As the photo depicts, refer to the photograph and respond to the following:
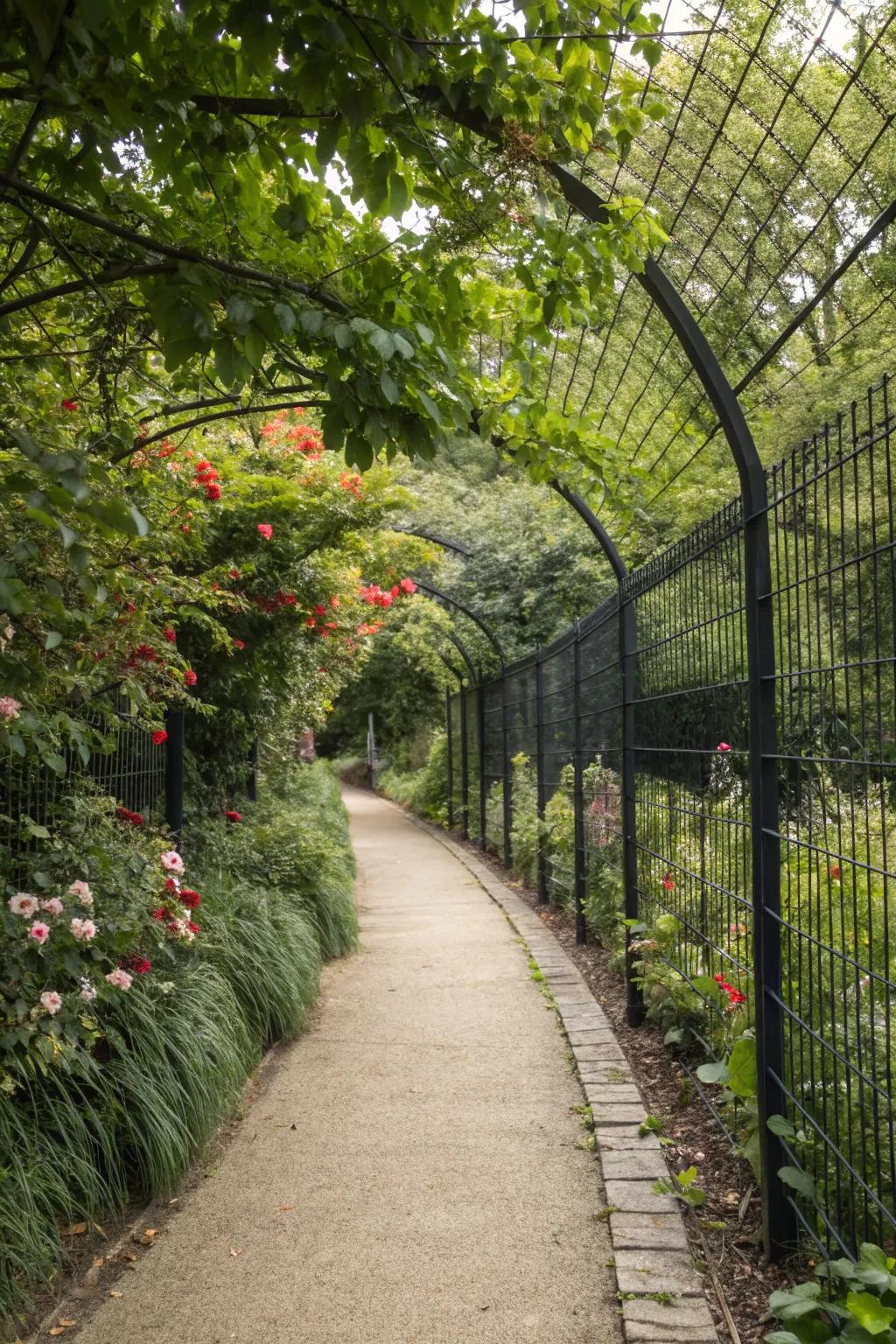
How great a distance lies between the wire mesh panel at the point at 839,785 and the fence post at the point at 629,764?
2.21 m

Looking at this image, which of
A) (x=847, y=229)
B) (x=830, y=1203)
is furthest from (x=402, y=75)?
(x=830, y=1203)

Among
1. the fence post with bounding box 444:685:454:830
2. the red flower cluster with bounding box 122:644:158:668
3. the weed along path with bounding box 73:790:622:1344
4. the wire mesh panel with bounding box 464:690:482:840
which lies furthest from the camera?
the fence post with bounding box 444:685:454:830

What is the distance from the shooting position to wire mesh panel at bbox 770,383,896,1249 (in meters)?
2.20

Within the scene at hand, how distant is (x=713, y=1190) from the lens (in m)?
3.45

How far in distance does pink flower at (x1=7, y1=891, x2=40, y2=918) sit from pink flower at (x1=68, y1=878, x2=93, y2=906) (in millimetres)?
195

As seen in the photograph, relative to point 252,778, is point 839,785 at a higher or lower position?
higher

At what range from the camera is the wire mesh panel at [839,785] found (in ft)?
7.23

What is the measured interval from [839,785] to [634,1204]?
5.74 ft

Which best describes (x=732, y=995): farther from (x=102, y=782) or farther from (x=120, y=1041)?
(x=102, y=782)

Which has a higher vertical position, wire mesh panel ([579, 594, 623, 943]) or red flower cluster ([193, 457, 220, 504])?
red flower cluster ([193, 457, 220, 504])

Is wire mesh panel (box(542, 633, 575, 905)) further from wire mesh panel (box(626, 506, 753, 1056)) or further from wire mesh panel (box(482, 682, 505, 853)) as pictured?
wire mesh panel (box(482, 682, 505, 853))

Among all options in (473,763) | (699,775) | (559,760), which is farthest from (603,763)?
(473,763)

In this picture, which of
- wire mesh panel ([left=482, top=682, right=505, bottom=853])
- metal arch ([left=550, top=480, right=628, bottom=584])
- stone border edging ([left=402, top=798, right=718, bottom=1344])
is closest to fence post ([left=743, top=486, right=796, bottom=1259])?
stone border edging ([left=402, top=798, right=718, bottom=1344])

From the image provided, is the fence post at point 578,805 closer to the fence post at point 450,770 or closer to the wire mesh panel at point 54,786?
the wire mesh panel at point 54,786
